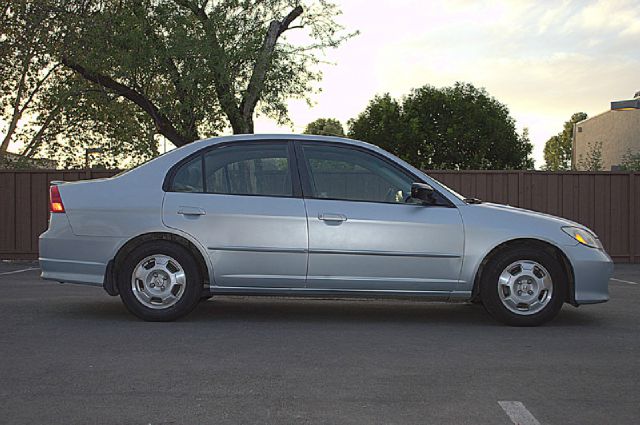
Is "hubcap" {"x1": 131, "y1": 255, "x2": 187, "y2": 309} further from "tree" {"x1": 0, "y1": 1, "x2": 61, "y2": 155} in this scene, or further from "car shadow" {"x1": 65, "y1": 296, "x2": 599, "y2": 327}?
"tree" {"x1": 0, "y1": 1, "x2": 61, "y2": 155}

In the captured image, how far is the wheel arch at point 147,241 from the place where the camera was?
25.5 feet

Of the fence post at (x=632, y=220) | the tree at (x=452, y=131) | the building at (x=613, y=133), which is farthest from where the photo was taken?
the tree at (x=452, y=131)

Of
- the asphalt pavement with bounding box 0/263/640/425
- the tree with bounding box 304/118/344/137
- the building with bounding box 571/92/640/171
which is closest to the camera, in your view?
the asphalt pavement with bounding box 0/263/640/425

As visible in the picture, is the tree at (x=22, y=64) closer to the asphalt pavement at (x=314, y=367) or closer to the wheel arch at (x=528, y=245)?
the asphalt pavement at (x=314, y=367)

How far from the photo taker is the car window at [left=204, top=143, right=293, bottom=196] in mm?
7863

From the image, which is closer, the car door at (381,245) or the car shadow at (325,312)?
the car door at (381,245)

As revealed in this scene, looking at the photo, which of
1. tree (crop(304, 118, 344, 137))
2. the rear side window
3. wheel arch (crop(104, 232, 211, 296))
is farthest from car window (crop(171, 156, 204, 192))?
tree (crop(304, 118, 344, 137))

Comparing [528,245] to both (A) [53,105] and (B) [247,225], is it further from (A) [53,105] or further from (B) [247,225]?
(A) [53,105]

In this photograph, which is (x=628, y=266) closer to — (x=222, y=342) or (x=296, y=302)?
(x=296, y=302)

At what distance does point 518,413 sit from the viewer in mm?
4684

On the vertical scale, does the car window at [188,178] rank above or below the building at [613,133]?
below

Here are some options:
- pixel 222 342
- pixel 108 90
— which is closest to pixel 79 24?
pixel 108 90

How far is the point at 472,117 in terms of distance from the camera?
62.9m

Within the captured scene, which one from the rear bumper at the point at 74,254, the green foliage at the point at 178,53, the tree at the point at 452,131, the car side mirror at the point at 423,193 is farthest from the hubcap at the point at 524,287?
the tree at the point at 452,131
